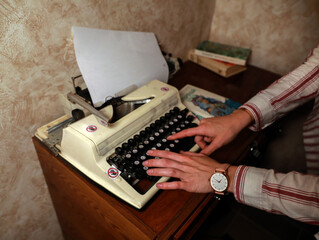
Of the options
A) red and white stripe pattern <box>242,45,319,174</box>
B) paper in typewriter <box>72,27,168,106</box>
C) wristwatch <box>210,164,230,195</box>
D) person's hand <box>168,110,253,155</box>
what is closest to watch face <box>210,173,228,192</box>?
wristwatch <box>210,164,230,195</box>

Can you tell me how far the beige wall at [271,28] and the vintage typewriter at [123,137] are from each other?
86cm

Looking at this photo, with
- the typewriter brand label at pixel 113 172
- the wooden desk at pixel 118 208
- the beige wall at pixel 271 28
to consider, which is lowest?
the wooden desk at pixel 118 208

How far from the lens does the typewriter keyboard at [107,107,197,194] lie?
739 mm

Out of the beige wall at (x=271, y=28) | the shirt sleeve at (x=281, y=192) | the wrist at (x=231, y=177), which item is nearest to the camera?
the shirt sleeve at (x=281, y=192)

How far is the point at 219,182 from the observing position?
29.6 inches

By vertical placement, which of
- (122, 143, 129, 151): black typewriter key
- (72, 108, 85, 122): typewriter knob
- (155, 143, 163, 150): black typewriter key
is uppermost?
(72, 108, 85, 122): typewriter knob

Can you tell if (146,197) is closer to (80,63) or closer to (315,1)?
(80,63)

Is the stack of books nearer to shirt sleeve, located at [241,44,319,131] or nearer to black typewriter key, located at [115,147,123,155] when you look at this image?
shirt sleeve, located at [241,44,319,131]

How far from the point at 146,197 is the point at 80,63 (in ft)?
1.82

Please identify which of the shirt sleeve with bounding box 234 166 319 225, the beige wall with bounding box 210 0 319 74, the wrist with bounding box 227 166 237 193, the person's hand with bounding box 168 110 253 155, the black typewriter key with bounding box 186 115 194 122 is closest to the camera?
the shirt sleeve with bounding box 234 166 319 225

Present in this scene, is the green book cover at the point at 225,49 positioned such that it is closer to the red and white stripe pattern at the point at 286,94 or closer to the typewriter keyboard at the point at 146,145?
the red and white stripe pattern at the point at 286,94

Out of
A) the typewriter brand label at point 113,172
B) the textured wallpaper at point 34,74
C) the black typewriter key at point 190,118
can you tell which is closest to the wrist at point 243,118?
the black typewriter key at point 190,118

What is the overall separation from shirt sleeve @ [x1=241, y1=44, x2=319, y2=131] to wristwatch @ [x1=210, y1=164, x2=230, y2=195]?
14.0 inches

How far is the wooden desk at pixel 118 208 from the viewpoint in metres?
0.69
